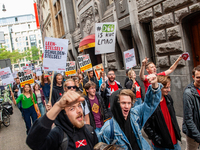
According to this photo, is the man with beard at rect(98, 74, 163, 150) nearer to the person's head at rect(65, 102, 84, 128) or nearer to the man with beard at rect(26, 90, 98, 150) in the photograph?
the man with beard at rect(26, 90, 98, 150)

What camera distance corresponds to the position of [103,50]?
252 inches

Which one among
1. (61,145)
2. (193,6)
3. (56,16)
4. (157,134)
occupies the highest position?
(56,16)

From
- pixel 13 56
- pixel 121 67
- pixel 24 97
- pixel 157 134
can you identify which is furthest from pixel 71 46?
pixel 13 56

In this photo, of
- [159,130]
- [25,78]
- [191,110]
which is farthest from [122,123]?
[25,78]

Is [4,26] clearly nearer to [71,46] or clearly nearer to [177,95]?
[71,46]

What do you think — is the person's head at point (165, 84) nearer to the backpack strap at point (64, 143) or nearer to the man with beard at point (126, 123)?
the man with beard at point (126, 123)

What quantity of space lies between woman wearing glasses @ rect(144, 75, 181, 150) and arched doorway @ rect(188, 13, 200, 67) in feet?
12.8

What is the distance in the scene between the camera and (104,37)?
6438 millimetres

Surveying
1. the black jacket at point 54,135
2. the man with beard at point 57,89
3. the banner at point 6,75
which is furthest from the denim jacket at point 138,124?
the banner at point 6,75

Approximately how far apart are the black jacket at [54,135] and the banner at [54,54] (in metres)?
2.92

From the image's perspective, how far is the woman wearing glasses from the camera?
9.50 feet

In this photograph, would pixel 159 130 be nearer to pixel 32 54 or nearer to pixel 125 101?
pixel 125 101

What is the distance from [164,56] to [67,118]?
5.62m

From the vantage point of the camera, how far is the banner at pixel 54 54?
15.8ft
